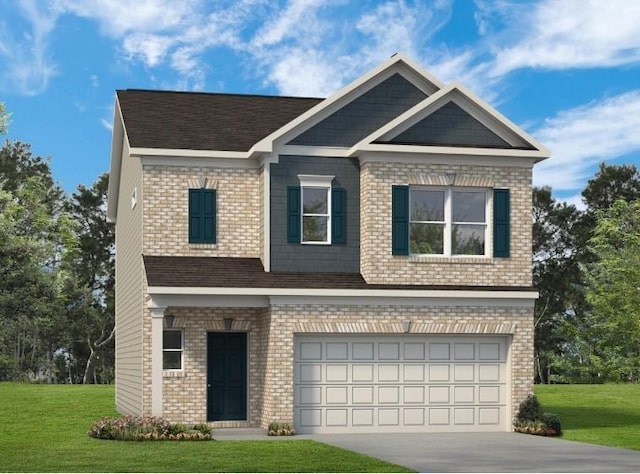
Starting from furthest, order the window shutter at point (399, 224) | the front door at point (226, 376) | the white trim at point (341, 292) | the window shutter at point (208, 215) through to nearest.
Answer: the window shutter at point (208, 215)
the front door at point (226, 376)
the window shutter at point (399, 224)
the white trim at point (341, 292)

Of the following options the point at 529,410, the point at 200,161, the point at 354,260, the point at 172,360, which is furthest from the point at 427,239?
the point at 172,360

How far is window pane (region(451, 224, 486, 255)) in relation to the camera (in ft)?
94.9

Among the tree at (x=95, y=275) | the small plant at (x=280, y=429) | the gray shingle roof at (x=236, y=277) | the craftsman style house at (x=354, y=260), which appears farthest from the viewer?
the tree at (x=95, y=275)

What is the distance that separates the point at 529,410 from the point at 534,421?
32 cm

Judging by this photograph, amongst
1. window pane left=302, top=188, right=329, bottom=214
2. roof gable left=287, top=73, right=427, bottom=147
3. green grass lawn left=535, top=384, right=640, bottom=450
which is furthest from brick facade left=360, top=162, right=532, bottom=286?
green grass lawn left=535, top=384, right=640, bottom=450

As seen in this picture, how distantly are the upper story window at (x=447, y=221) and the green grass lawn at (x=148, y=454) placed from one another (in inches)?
Result: 258

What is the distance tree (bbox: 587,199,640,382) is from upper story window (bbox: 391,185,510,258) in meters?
25.7

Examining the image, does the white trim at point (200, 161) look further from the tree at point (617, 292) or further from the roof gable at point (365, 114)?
the tree at point (617, 292)

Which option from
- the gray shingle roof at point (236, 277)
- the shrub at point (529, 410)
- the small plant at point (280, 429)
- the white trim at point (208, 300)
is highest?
the gray shingle roof at point (236, 277)

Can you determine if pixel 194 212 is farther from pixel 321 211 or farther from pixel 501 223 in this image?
pixel 501 223

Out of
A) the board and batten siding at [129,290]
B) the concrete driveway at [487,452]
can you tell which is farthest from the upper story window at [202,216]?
the concrete driveway at [487,452]

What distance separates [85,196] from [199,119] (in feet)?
118

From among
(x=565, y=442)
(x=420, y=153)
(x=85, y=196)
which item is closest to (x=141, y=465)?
(x=565, y=442)

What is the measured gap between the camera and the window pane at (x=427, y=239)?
28.7m
